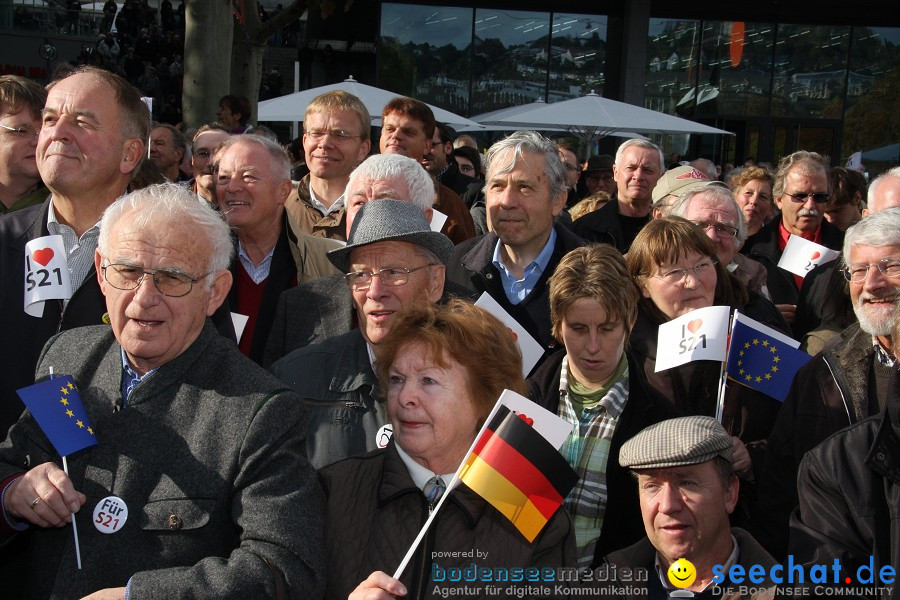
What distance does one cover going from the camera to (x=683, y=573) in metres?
2.99

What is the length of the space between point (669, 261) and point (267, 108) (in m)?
9.50

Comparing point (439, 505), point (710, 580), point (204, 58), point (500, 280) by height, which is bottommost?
point (710, 580)

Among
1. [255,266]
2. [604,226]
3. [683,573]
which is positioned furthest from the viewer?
[604,226]

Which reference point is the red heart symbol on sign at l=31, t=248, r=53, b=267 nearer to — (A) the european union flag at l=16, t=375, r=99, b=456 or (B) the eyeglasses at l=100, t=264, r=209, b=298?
(B) the eyeglasses at l=100, t=264, r=209, b=298

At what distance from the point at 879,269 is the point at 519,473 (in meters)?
2.18

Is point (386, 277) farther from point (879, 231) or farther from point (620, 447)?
point (879, 231)

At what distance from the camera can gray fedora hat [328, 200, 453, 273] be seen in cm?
356

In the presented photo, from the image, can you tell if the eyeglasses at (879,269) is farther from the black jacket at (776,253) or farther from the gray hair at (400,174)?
the gray hair at (400,174)

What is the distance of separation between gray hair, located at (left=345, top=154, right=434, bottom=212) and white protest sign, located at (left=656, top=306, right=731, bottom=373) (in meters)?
1.31

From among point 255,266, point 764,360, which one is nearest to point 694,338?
point 764,360

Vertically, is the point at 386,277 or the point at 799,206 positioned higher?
the point at 799,206

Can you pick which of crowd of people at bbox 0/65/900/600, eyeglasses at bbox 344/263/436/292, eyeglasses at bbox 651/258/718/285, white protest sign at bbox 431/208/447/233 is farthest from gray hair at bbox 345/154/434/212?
eyeglasses at bbox 651/258/718/285

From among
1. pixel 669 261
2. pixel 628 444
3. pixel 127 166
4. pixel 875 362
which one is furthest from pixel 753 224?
pixel 127 166

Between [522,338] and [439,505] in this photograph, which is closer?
[439,505]
